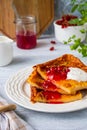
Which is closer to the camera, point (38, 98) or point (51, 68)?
point (38, 98)

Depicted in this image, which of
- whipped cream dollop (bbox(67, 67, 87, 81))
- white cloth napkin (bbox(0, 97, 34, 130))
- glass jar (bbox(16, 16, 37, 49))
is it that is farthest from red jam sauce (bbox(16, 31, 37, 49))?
white cloth napkin (bbox(0, 97, 34, 130))

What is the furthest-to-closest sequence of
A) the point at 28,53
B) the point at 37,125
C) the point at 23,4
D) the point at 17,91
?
the point at 23,4, the point at 28,53, the point at 17,91, the point at 37,125

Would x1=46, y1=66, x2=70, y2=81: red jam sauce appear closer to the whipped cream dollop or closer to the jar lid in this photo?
the whipped cream dollop

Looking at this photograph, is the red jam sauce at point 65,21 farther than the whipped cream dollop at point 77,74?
Yes

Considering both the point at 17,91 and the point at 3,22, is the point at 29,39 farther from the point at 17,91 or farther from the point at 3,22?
the point at 17,91

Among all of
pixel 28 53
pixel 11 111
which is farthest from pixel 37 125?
pixel 28 53

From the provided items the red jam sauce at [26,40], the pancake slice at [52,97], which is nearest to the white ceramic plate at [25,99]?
the pancake slice at [52,97]

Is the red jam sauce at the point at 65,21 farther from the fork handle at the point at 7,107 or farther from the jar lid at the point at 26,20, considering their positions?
the fork handle at the point at 7,107
